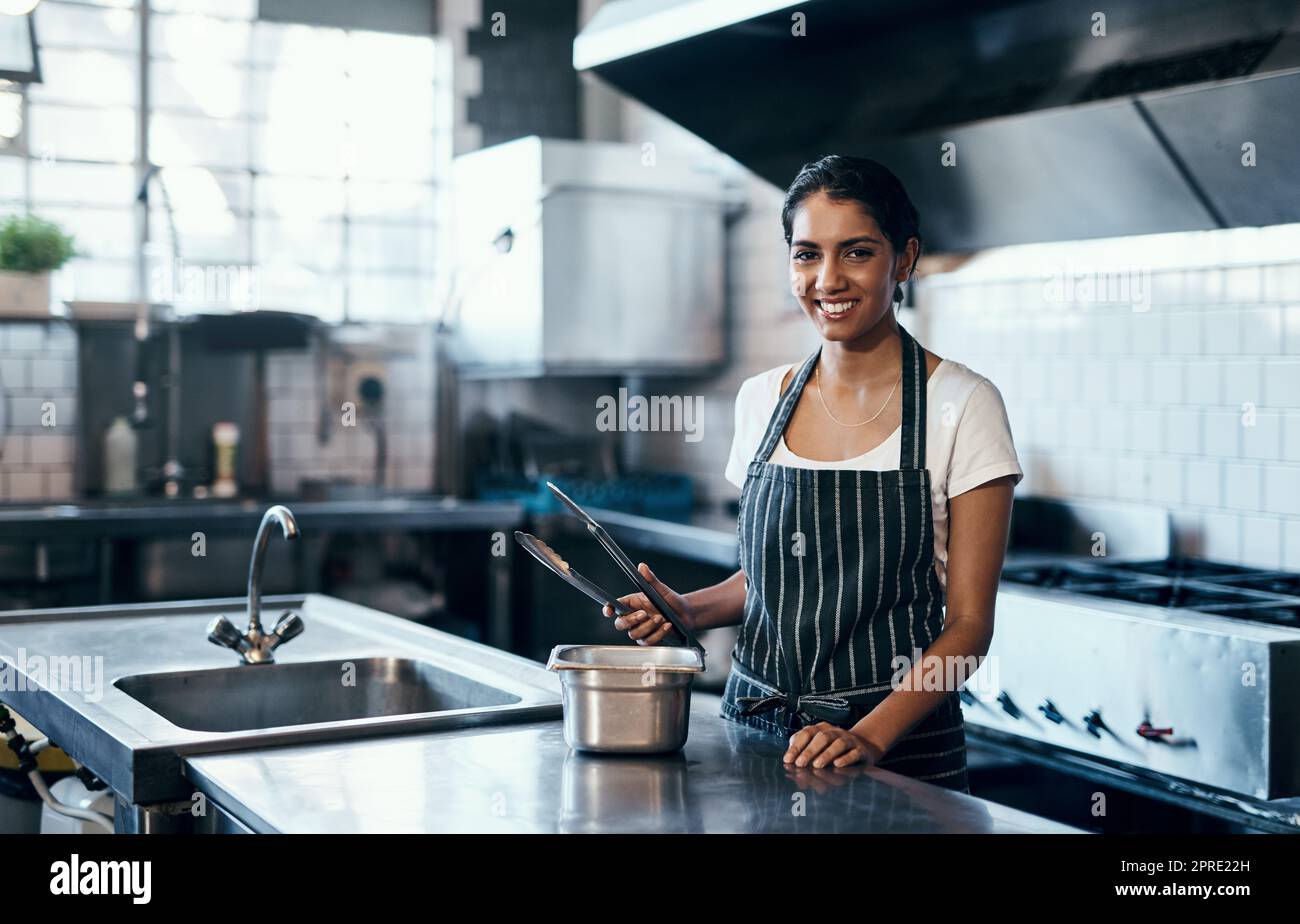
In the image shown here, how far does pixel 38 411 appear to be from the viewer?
5.71 m

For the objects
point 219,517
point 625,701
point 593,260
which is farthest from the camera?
point 593,260

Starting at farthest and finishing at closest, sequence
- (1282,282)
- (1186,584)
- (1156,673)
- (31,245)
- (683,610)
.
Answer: (31,245), (1282,282), (1186,584), (1156,673), (683,610)

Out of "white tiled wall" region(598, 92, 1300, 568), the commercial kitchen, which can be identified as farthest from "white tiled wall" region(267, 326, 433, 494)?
"white tiled wall" region(598, 92, 1300, 568)

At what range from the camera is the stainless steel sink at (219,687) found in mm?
2002

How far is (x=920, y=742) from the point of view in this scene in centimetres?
215

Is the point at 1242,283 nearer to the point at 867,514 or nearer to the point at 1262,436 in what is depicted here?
the point at 1262,436

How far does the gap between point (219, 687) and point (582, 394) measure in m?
4.04

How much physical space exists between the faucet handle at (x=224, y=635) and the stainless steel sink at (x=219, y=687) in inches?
1.5

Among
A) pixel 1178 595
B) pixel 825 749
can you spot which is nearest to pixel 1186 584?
pixel 1178 595

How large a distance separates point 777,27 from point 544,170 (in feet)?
7.28

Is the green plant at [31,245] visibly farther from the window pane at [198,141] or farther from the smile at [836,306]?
the smile at [836,306]

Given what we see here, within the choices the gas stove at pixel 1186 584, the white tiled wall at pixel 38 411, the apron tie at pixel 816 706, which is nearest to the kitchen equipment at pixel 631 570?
the apron tie at pixel 816 706
